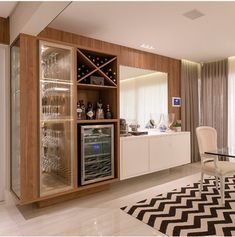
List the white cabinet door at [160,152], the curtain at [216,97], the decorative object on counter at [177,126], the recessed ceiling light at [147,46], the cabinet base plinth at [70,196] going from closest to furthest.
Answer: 1. the cabinet base plinth at [70,196]
2. the white cabinet door at [160,152]
3. the recessed ceiling light at [147,46]
4. the decorative object on counter at [177,126]
5. the curtain at [216,97]

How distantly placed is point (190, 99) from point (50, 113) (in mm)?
3608

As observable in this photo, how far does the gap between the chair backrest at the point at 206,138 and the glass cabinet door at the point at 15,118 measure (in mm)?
2550

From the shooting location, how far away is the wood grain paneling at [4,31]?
9.71ft

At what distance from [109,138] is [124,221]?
1.25 m

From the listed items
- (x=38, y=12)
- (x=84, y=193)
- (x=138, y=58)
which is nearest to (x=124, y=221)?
(x=84, y=193)

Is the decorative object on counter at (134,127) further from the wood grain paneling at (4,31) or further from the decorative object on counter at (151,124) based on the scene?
the wood grain paneling at (4,31)

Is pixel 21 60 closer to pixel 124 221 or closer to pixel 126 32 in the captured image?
pixel 126 32

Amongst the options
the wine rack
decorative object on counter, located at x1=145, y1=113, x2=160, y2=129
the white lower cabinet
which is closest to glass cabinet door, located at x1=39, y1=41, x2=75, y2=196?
the wine rack

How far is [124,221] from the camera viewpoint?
247 cm

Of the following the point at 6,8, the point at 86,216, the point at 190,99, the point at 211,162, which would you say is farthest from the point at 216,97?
the point at 6,8

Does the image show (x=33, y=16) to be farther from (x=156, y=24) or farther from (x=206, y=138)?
(x=206, y=138)

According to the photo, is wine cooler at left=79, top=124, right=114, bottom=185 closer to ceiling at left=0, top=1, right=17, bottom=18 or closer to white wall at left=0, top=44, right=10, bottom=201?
white wall at left=0, top=44, right=10, bottom=201

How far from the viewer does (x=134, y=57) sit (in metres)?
4.30

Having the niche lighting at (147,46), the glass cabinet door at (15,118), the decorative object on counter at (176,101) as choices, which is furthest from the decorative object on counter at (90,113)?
the decorative object on counter at (176,101)
